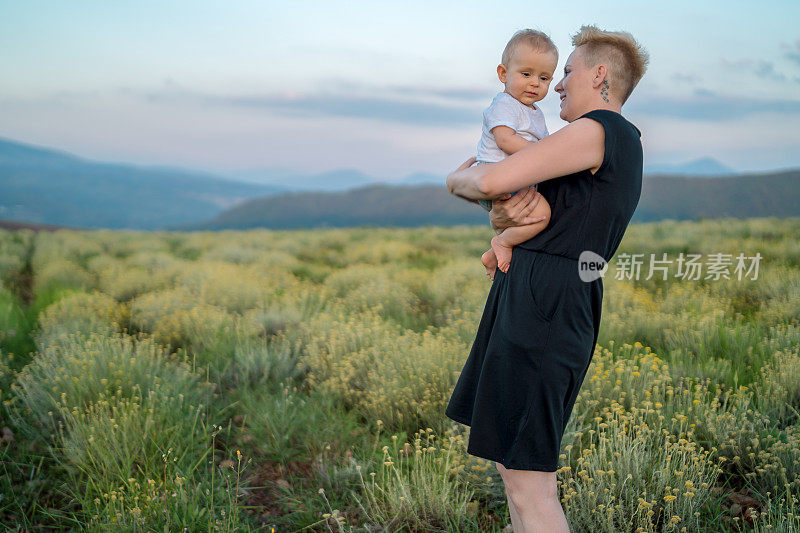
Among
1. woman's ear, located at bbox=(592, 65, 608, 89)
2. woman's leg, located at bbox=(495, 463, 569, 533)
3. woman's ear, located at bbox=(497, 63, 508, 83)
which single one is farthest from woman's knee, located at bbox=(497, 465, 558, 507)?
woman's ear, located at bbox=(497, 63, 508, 83)

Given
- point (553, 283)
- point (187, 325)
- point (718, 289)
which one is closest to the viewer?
point (553, 283)

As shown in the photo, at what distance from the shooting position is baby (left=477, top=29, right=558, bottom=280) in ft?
7.41

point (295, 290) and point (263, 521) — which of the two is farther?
point (295, 290)

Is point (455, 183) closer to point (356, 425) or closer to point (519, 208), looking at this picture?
point (519, 208)

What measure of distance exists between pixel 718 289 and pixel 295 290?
6414 mm

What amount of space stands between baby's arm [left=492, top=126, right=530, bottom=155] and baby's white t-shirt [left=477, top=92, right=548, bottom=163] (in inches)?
0.8

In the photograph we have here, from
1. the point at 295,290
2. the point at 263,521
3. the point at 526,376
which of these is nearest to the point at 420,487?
the point at 263,521

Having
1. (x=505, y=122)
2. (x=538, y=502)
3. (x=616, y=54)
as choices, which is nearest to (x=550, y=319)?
(x=538, y=502)

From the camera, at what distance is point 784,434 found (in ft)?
13.1

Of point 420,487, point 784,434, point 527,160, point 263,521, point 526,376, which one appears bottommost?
point 263,521

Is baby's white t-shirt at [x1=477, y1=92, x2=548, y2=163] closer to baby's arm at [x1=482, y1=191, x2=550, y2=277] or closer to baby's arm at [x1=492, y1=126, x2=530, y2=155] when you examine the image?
baby's arm at [x1=492, y1=126, x2=530, y2=155]

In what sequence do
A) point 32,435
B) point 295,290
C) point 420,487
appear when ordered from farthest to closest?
point 295,290, point 32,435, point 420,487

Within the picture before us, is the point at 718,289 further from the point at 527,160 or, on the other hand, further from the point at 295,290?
the point at 527,160

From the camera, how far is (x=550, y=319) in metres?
2.05
